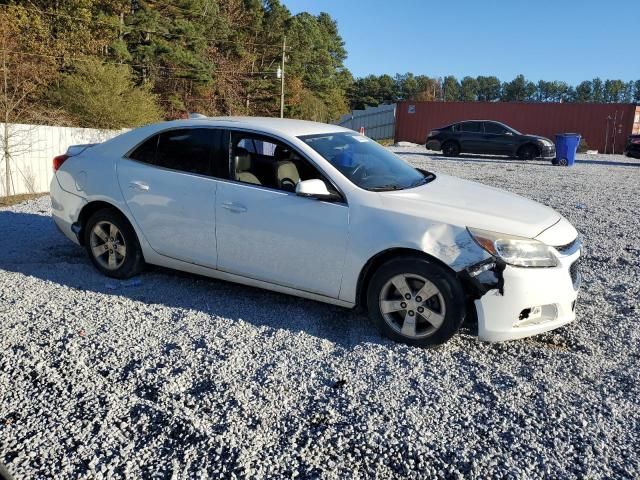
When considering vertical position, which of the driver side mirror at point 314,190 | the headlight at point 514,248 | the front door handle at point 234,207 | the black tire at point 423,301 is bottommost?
the black tire at point 423,301

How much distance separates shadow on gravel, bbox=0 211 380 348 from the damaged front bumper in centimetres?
74

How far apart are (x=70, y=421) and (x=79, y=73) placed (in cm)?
2378

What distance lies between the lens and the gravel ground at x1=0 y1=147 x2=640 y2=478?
248cm

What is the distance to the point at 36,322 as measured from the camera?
155 inches

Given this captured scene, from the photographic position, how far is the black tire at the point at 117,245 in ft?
15.8

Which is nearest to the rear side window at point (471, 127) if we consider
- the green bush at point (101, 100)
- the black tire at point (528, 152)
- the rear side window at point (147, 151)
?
the black tire at point (528, 152)

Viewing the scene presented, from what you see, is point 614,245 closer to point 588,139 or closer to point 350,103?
point 588,139

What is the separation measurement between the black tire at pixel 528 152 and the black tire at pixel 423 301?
63.0 feet

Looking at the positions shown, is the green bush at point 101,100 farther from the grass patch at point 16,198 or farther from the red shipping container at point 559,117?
the red shipping container at point 559,117

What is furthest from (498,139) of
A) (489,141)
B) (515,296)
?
(515,296)

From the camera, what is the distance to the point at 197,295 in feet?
15.2

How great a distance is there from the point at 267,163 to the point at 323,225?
0.82m

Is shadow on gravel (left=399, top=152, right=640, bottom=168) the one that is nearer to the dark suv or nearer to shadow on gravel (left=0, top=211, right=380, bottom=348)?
the dark suv

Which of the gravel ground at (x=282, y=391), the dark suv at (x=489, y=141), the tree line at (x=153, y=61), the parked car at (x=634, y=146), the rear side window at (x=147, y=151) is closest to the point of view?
the gravel ground at (x=282, y=391)
